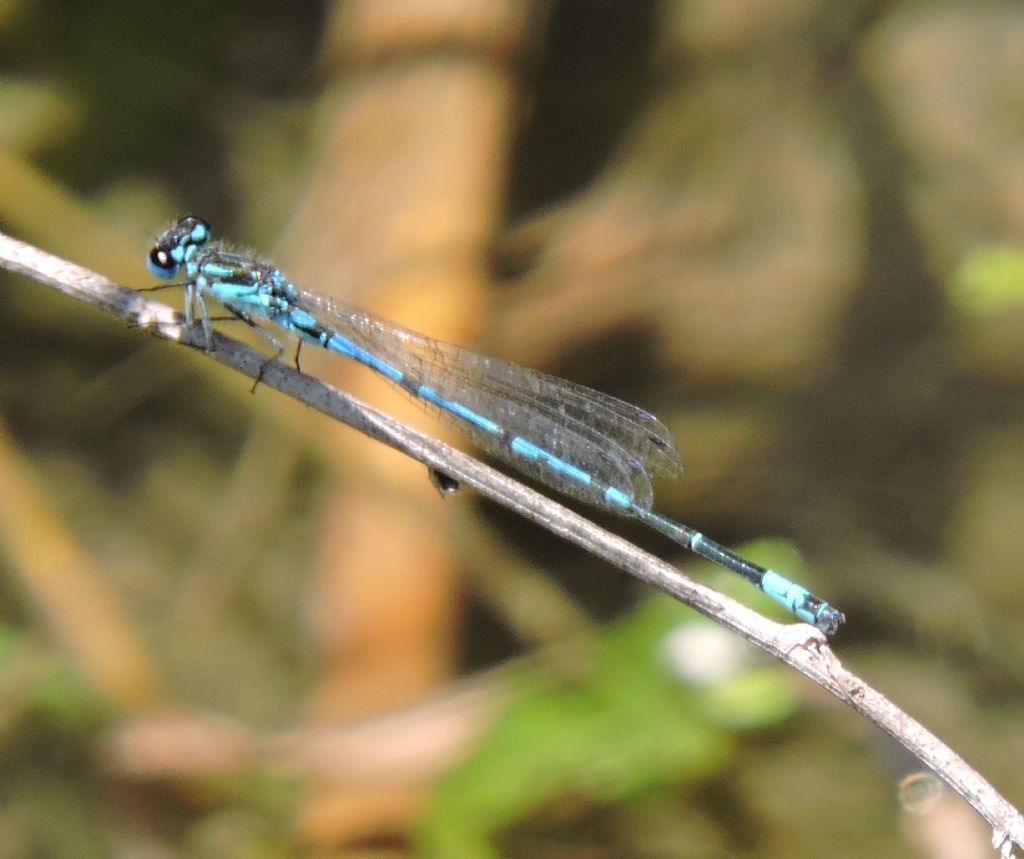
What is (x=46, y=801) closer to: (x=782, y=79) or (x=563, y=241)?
(x=563, y=241)

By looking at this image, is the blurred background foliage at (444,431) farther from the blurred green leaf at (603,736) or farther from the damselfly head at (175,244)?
the damselfly head at (175,244)

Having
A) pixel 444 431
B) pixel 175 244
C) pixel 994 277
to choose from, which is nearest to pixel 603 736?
pixel 444 431

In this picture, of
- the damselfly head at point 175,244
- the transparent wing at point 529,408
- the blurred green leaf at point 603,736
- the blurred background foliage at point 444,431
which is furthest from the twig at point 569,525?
the blurred background foliage at point 444,431

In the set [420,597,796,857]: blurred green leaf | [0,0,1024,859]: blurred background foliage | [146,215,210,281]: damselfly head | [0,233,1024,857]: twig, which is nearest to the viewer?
[0,233,1024,857]: twig

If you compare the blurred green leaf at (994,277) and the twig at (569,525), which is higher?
the blurred green leaf at (994,277)

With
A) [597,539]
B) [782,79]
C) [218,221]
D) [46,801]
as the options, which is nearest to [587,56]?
[782,79]

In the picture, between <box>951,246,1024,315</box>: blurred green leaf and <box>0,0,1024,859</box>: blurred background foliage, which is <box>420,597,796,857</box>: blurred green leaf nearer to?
<box>0,0,1024,859</box>: blurred background foliage

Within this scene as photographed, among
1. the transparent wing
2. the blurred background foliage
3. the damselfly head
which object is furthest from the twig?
the blurred background foliage
